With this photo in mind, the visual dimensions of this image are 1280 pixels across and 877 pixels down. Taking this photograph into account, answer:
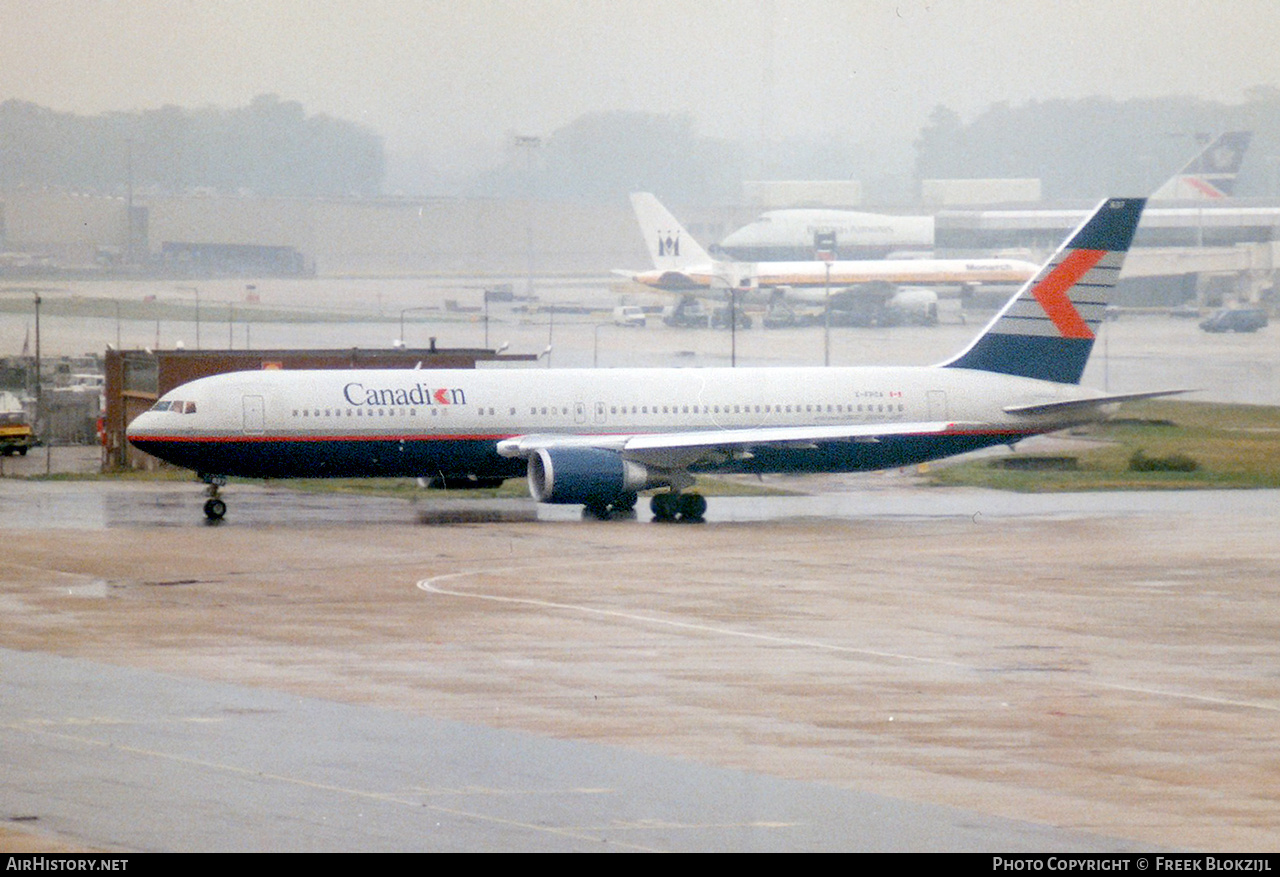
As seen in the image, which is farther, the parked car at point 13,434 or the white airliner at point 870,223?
the white airliner at point 870,223

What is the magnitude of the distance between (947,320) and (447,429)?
46957 millimetres

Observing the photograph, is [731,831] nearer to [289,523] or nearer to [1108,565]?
[1108,565]

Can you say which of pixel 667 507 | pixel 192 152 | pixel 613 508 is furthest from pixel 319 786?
pixel 192 152

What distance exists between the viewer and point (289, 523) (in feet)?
127

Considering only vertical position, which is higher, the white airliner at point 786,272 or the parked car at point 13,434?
the white airliner at point 786,272

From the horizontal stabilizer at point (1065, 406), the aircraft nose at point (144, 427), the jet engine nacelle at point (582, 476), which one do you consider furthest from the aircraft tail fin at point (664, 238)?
the aircraft nose at point (144, 427)

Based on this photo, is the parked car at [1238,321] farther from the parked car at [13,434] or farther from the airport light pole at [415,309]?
the parked car at [13,434]

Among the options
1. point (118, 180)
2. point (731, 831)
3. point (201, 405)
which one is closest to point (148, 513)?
point (201, 405)

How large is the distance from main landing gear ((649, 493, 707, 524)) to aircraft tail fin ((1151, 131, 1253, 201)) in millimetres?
64129

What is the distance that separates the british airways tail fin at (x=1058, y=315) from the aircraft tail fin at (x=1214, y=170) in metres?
56.4

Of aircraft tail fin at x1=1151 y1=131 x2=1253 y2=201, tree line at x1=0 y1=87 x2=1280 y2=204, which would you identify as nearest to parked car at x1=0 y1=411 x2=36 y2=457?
tree line at x1=0 y1=87 x2=1280 y2=204

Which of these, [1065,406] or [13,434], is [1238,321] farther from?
[13,434]

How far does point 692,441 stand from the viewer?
39.1m

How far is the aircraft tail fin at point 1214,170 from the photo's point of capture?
96.4m
